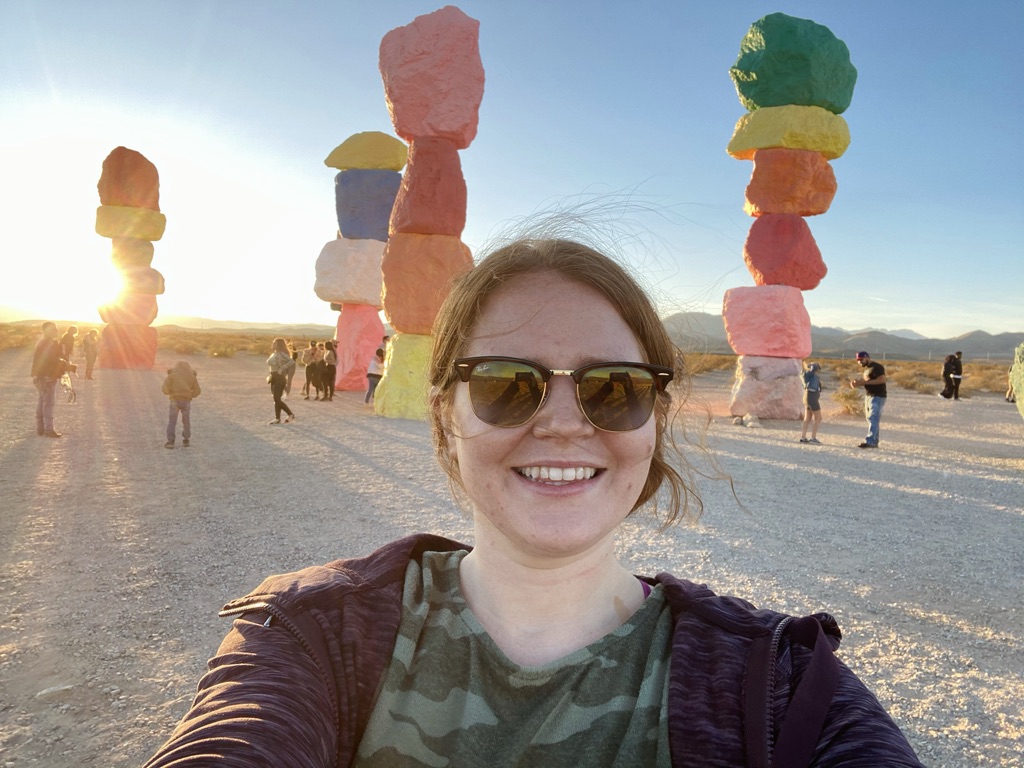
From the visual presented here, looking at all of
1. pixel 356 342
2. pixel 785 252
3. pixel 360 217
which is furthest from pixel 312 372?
pixel 785 252

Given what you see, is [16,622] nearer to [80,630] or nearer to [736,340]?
[80,630]

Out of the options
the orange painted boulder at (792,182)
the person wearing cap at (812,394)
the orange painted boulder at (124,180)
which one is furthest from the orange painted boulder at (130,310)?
the person wearing cap at (812,394)

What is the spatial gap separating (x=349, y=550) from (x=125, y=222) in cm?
1861

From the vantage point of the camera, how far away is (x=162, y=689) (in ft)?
10.0

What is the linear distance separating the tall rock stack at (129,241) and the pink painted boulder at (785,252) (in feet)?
56.1

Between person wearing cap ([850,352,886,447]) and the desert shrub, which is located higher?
person wearing cap ([850,352,886,447])

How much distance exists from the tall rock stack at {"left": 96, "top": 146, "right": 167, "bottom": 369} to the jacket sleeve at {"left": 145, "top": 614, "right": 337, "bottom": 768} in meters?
21.6

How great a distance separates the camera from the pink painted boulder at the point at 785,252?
12.6 meters

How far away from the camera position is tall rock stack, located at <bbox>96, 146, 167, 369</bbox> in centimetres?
1936

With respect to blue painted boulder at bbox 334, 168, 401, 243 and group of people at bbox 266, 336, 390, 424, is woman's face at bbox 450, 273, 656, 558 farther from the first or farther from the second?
blue painted boulder at bbox 334, 168, 401, 243

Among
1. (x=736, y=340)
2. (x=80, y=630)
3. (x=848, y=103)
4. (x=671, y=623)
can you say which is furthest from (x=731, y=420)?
(x=671, y=623)

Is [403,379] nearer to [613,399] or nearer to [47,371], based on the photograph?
[47,371]

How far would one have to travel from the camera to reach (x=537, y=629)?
1269 mm

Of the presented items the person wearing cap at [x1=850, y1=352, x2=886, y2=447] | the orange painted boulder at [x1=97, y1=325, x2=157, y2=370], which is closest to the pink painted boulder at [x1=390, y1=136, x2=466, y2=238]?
the person wearing cap at [x1=850, y1=352, x2=886, y2=447]
